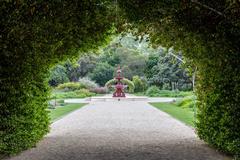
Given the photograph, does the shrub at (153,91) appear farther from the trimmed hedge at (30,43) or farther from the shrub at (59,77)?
the trimmed hedge at (30,43)

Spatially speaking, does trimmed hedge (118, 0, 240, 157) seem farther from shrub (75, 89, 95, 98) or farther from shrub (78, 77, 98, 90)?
shrub (78, 77, 98, 90)

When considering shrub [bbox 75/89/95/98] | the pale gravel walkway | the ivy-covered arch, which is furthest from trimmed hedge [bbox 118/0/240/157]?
shrub [bbox 75/89/95/98]

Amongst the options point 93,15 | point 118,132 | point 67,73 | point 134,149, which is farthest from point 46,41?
point 67,73

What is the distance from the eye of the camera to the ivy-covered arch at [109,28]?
9.51 metres

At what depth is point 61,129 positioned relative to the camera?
1666 centimetres

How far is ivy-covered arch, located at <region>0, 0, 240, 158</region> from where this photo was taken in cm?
951

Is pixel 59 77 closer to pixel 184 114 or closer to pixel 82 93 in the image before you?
pixel 82 93

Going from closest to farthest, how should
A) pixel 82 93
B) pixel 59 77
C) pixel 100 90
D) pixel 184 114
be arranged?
pixel 184 114 → pixel 82 93 → pixel 59 77 → pixel 100 90

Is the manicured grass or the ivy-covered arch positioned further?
the manicured grass

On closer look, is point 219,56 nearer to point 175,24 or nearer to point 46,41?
point 175,24

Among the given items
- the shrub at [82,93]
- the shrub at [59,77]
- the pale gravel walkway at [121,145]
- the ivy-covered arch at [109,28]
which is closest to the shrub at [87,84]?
the shrub at [59,77]

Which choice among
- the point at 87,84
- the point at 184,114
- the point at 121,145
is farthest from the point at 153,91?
the point at 121,145

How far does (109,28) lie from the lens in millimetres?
12445

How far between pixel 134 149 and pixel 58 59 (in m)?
3.63
